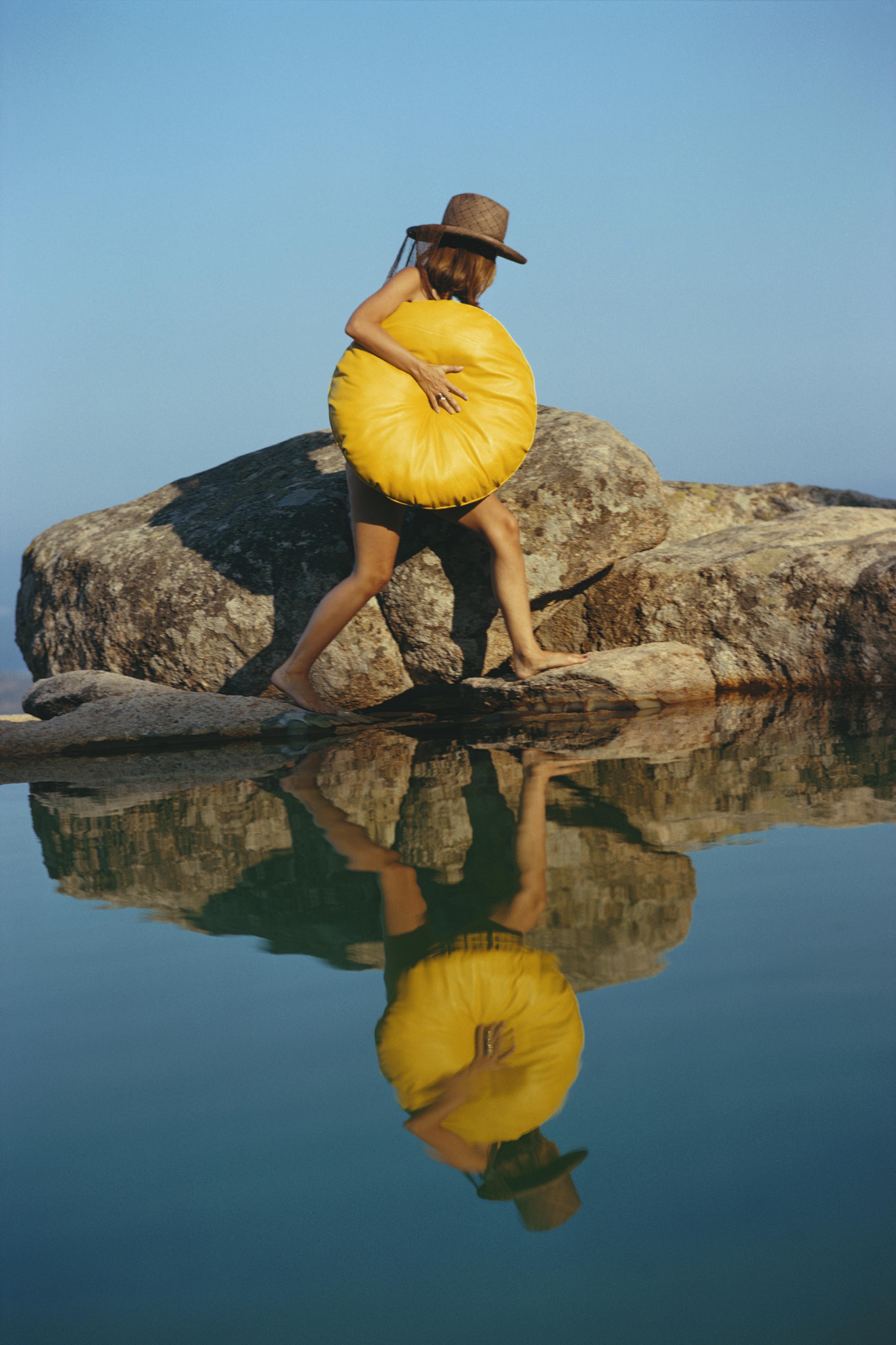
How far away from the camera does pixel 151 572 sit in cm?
468

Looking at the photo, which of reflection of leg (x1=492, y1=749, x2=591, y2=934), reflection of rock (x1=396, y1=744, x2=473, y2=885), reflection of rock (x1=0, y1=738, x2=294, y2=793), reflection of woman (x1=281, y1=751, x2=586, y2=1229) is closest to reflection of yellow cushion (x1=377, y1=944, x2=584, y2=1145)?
reflection of woman (x1=281, y1=751, x2=586, y2=1229)

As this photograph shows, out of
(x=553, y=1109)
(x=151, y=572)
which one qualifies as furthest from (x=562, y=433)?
(x=553, y=1109)

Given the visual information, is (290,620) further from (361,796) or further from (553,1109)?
(553,1109)

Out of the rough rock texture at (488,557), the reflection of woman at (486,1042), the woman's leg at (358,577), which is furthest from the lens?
the rough rock texture at (488,557)

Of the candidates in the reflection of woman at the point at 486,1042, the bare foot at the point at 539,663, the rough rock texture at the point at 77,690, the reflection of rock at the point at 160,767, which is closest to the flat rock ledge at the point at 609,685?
the bare foot at the point at 539,663

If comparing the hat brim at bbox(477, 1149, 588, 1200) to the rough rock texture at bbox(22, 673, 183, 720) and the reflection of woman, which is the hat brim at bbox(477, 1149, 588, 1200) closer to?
the reflection of woman

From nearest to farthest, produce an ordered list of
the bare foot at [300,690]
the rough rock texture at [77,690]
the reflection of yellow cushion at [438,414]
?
the reflection of yellow cushion at [438,414] → the bare foot at [300,690] → the rough rock texture at [77,690]

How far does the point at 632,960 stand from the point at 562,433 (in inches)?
151

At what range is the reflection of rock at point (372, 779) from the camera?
2053 mm

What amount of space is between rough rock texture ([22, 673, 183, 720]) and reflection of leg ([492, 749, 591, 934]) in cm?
196

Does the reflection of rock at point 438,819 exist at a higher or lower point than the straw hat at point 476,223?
lower

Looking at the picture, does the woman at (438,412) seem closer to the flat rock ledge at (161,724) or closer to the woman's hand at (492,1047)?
the flat rock ledge at (161,724)

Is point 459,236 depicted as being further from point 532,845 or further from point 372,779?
point 532,845

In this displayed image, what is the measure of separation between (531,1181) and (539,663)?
3027mm
